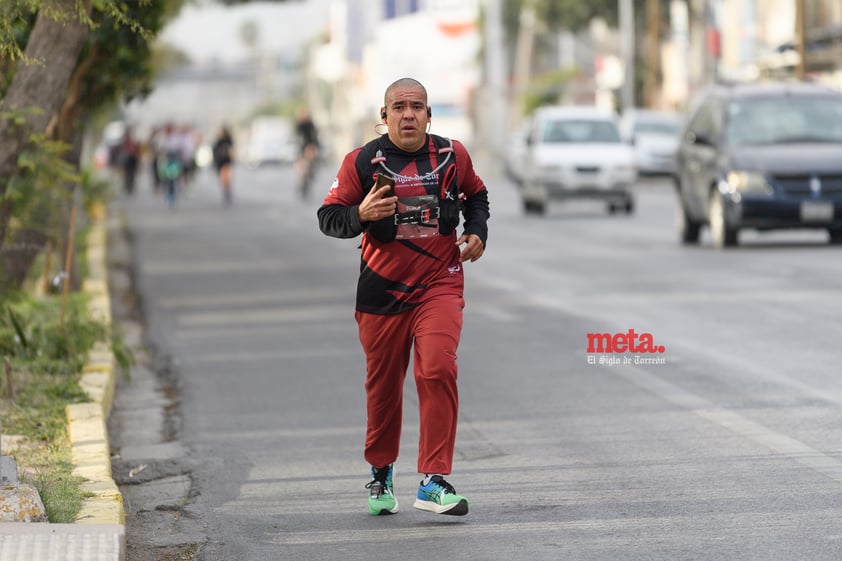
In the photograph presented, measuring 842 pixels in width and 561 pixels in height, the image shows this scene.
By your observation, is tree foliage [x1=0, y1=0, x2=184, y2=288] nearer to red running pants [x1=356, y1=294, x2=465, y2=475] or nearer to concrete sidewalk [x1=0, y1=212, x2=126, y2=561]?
concrete sidewalk [x1=0, y1=212, x2=126, y2=561]

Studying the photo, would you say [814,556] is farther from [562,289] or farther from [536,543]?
[562,289]

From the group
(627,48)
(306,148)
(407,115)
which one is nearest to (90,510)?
(407,115)

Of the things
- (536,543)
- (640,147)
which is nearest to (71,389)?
(536,543)

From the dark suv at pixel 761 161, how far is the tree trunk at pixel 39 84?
10390 millimetres

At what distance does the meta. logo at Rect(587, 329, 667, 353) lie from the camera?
509 inches

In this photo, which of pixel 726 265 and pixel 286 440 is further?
pixel 726 265

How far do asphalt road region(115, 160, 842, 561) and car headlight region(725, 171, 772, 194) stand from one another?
2.35ft

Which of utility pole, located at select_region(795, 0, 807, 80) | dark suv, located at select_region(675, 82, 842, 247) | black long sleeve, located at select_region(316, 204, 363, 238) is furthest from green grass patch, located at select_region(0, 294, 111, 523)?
utility pole, located at select_region(795, 0, 807, 80)

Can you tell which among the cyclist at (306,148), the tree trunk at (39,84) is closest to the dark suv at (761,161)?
the tree trunk at (39,84)

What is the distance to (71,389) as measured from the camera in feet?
35.7

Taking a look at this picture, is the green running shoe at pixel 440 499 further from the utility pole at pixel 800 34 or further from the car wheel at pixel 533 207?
the utility pole at pixel 800 34

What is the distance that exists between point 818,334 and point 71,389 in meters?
5.31

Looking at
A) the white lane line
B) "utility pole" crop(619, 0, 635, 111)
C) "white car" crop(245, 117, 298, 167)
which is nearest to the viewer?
the white lane line

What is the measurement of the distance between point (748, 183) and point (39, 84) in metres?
10.6
